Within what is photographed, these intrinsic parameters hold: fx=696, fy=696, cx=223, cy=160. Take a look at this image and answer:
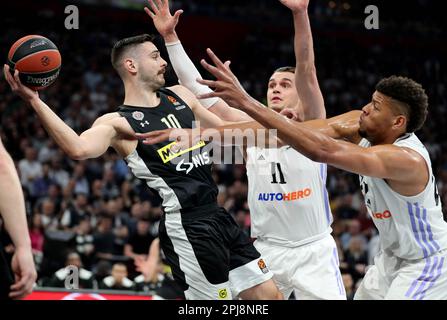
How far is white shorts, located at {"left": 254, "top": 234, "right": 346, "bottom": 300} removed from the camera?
16.5ft

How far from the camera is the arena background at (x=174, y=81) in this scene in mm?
9586

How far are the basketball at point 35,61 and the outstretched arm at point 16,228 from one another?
1168 millimetres

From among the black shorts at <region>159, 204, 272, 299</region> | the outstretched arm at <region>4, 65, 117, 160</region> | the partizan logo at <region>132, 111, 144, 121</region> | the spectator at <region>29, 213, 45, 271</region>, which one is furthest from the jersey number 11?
the spectator at <region>29, 213, 45, 271</region>

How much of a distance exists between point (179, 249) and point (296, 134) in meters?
1.28

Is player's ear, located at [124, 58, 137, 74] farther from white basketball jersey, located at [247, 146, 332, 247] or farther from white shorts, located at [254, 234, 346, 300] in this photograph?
white shorts, located at [254, 234, 346, 300]

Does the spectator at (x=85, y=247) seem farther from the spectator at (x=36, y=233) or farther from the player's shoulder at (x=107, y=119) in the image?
the player's shoulder at (x=107, y=119)

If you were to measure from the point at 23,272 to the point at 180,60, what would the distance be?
257cm

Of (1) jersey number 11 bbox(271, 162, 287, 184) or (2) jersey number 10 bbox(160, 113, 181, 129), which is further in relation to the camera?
(1) jersey number 11 bbox(271, 162, 287, 184)

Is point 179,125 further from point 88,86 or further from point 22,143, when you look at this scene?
point 88,86

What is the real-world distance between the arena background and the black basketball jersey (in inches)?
87.5

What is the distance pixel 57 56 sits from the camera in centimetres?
449

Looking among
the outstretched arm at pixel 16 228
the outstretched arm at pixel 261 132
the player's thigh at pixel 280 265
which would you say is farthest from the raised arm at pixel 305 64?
the outstretched arm at pixel 16 228
